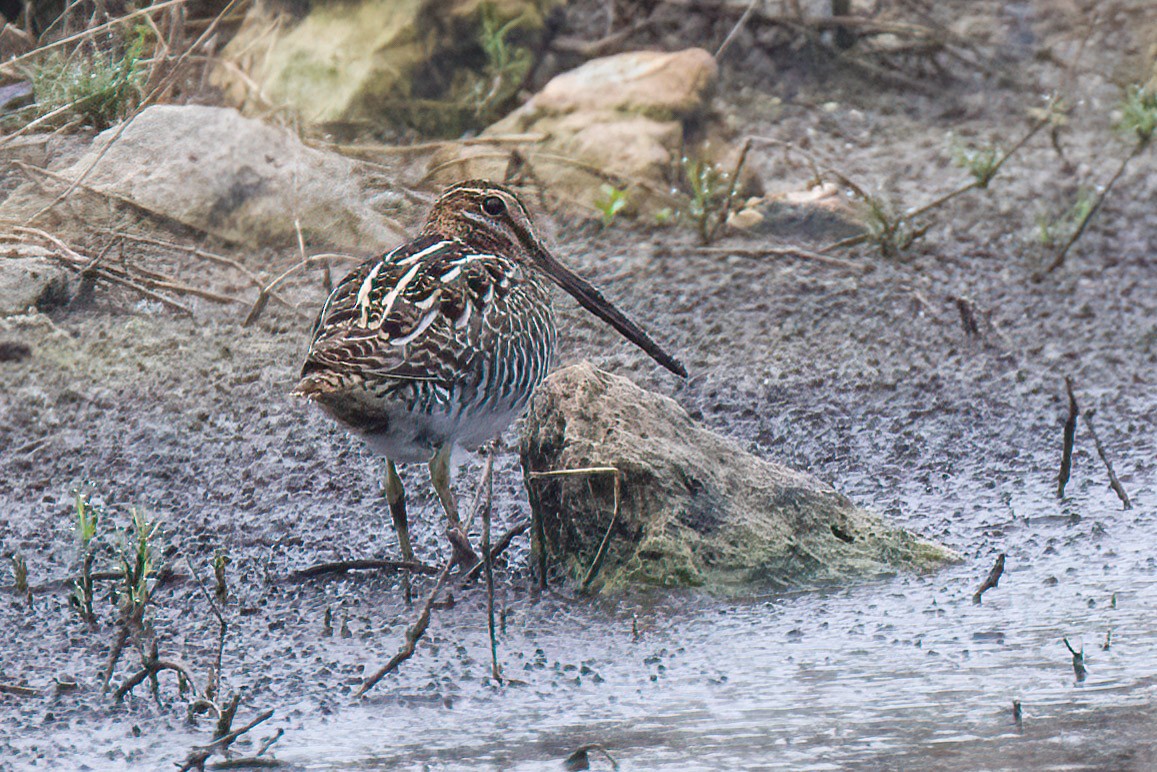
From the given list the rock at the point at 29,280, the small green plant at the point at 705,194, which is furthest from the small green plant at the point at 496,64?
the rock at the point at 29,280

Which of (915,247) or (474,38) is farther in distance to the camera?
(474,38)

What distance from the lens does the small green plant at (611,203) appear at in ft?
22.9

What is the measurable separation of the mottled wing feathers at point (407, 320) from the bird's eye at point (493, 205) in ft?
1.13

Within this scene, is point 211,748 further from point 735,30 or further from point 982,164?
point 735,30

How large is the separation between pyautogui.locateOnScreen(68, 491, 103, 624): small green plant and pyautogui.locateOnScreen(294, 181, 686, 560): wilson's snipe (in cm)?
74

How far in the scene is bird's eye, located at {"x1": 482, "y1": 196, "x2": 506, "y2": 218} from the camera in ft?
15.6

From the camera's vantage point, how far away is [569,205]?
7.30 m

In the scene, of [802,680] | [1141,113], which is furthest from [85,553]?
[1141,113]

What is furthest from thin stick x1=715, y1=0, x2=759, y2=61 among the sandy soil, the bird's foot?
the bird's foot

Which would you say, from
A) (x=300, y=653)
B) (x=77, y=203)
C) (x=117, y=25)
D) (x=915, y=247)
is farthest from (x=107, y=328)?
(x=915, y=247)

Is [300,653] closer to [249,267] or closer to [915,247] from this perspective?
[249,267]

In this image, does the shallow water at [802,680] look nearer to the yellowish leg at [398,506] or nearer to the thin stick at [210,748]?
the thin stick at [210,748]

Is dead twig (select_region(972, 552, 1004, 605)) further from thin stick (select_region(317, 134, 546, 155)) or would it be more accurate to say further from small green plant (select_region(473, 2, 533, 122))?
small green plant (select_region(473, 2, 533, 122))

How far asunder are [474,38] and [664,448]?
13.3ft
